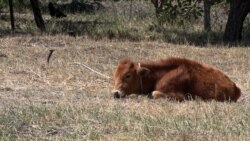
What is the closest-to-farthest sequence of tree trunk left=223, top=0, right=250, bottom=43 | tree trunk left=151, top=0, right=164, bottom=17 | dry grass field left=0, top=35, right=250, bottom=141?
dry grass field left=0, top=35, right=250, bottom=141 → tree trunk left=223, top=0, right=250, bottom=43 → tree trunk left=151, top=0, right=164, bottom=17

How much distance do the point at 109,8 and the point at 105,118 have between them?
25653 millimetres

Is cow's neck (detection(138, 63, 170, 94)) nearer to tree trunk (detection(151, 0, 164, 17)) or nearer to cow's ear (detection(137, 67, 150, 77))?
cow's ear (detection(137, 67, 150, 77))

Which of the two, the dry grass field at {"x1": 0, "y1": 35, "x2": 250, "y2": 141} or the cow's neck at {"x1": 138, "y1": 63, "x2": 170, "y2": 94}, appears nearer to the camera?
the dry grass field at {"x1": 0, "y1": 35, "x2": 250, "y2": 141}

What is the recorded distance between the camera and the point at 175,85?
9.66 metres

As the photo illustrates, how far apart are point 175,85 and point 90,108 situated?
1.84 m

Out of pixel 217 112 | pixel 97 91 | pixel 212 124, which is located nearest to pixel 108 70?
pixel 97 91

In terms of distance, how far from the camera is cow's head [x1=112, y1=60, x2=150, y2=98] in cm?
976

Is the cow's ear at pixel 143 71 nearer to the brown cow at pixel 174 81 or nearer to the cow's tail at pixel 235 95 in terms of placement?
the brown cow at pixel 174 81

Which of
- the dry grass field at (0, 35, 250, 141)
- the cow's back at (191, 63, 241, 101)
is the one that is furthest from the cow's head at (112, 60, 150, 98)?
the cow's back at (191, 63, 241, 101)

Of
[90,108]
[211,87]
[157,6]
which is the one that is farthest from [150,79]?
[157,6]

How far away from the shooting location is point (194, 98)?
380 inches

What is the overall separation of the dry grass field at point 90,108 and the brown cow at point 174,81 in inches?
8.8

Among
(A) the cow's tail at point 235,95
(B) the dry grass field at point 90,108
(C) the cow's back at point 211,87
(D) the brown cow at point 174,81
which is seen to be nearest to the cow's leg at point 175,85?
(D) the brown cow at point 174,81

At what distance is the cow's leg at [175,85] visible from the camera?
379 inches
